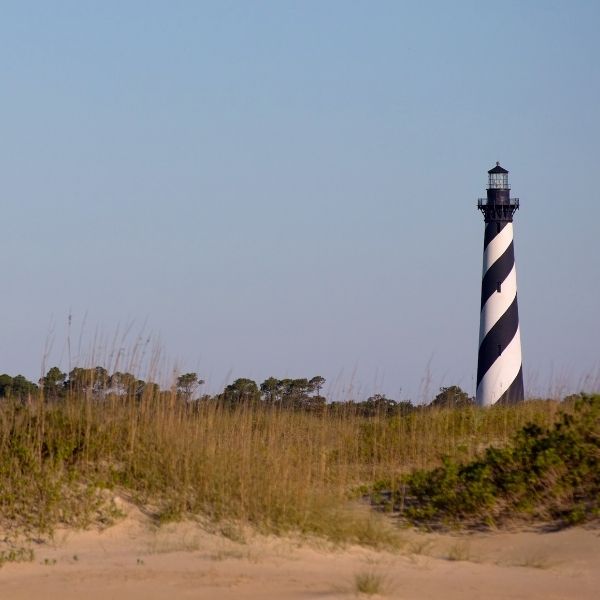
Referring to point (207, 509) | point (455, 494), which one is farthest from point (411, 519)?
point (207, 509)

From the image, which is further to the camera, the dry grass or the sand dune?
the dry grass

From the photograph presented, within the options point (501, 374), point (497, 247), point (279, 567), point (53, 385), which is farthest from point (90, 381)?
point (497, 247)

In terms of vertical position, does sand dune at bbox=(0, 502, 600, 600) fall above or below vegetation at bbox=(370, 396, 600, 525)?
below

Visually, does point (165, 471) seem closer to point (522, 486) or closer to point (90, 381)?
point (90, 381)

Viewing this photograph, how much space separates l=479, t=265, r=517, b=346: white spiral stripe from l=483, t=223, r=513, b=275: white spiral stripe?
56 centimetres

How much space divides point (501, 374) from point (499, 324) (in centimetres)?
111

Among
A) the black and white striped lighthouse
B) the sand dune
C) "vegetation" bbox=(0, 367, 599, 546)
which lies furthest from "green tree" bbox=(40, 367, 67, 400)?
the black and white striped lighthouse

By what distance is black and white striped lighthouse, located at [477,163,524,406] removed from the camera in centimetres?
2305

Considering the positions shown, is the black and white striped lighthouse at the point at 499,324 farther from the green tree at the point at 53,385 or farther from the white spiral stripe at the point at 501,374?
the green tree at the point at 53,385

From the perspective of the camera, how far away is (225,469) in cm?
825

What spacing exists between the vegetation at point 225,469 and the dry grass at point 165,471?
0.04ft

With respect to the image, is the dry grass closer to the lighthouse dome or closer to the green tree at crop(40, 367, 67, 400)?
the green tree at crop(40, 367, 67, 400)

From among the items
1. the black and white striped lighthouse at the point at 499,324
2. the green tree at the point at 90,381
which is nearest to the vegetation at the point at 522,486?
the green tree at the point at 90,381

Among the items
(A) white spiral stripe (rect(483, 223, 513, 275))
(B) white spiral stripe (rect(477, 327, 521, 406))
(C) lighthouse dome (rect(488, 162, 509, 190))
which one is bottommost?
(B) white spiral stripe (rect(477, 327, 521, 406))
